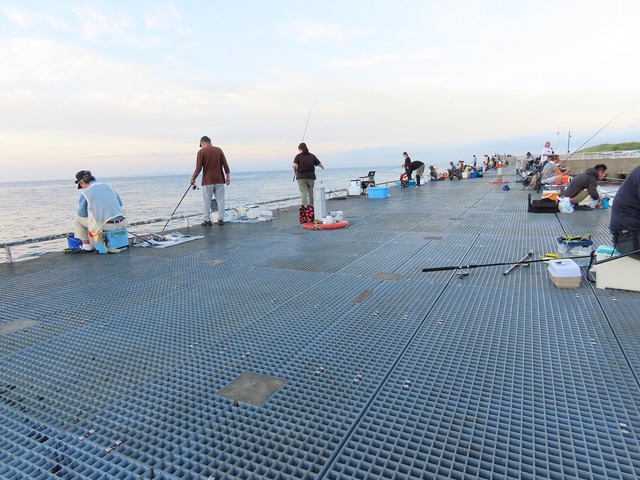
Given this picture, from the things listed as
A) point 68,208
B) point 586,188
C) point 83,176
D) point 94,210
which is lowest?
point 68,208

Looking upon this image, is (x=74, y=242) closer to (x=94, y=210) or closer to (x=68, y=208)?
(x=94, y=210)

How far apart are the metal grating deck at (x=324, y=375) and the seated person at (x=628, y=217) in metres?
0.43

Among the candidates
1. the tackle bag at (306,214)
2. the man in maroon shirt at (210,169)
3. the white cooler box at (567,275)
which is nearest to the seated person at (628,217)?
the white cooler box at (567,275)

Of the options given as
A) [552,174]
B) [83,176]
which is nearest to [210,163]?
[83,176]

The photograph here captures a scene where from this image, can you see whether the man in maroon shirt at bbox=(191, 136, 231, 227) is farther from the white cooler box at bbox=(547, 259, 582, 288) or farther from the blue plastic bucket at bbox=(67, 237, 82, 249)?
the white cooler box at bbox=(547, 259, 582, 288)

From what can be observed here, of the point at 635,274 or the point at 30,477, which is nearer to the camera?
the point at 30,477

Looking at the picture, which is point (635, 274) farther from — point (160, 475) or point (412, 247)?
point (160, 475)

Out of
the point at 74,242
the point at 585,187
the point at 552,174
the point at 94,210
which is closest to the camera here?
the point at 94,210

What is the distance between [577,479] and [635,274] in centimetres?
253

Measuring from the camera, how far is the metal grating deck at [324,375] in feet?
4.97

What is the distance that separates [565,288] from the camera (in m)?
3.31

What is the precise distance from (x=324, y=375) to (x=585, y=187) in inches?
306

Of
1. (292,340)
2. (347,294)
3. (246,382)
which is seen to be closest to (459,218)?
(347,294)

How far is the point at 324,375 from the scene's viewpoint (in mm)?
2107
